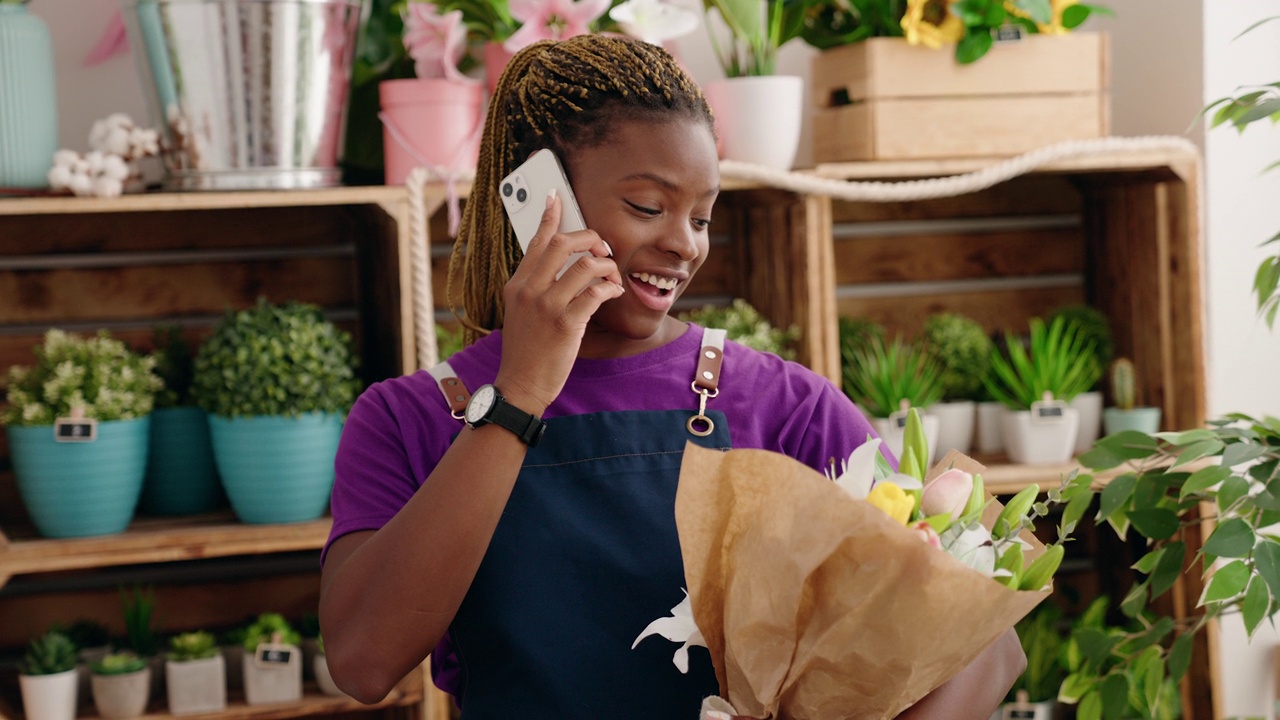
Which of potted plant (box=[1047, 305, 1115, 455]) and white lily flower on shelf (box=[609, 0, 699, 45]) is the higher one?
white lily flower on shelf (box=[609, 0, 699, 45])

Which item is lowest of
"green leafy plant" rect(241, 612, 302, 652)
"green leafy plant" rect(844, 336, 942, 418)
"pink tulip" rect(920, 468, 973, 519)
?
"green leafy plant" rect(241, 612, 302, 652)

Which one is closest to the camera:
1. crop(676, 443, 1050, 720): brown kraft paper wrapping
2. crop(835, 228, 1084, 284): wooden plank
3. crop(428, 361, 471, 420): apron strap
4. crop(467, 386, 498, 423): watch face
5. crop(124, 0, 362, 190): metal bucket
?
crop(676, 443, 1050, 720): brown kraft paper wrapping

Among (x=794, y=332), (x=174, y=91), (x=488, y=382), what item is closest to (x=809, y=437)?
(x=488, y=382)

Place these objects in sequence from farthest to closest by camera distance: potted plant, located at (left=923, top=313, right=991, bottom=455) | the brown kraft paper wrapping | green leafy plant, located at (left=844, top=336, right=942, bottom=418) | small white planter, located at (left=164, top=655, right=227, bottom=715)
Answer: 1. potted plant, located at (left=923, top=313, right=991, bottom=455)
2. green leafy plant, located at (left=844, top=336, right=942, bottom=418)
3. small white planter, located at (left=164, top=655, right=227, bottom=715)
4. the brown kraft paper wrapping

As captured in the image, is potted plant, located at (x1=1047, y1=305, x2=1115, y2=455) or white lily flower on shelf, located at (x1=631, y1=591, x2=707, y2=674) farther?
potted plant, located at (x1=1047, y1=305, x2=1115, y2=455)

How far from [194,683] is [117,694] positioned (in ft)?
0.37

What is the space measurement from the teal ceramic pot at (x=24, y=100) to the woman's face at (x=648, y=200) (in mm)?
1157

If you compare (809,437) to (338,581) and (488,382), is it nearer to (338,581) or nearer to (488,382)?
(488,382)

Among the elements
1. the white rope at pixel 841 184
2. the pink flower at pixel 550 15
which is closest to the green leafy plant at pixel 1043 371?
the white rope at pixel 841 184

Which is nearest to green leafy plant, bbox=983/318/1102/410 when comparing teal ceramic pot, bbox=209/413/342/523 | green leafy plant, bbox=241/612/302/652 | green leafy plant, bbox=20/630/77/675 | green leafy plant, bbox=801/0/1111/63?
green leafy plant, bbox=801/0/1111/63

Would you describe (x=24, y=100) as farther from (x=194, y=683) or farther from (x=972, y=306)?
(x=972, y=306)

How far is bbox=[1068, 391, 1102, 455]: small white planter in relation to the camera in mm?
2324

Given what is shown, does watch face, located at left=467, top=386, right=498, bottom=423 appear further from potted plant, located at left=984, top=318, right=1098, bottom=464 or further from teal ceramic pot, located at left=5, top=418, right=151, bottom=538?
potted plant, located at left=984, top=318, right=1098, bottom=464

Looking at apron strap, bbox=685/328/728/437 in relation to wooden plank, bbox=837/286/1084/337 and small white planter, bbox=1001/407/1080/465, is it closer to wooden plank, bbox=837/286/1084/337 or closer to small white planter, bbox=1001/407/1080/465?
small white planter, bbox=1001/407/1080/465
